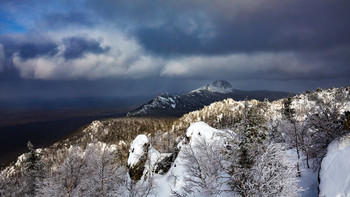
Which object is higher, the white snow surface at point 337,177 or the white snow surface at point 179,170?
the white snow surface at point 337,177

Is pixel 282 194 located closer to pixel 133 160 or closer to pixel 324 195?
pixel 324 195

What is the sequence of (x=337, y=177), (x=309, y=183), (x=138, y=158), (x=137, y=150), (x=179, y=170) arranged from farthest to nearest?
(x=137, y=150), (x=138, y=158), (x=179, y=170), (x=309, y=183), (x=337, y=177)

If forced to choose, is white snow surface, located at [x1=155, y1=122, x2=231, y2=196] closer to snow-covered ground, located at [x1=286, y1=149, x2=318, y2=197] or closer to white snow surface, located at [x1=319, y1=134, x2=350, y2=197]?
snow-covered ground, located at [x1=286, y1=149, x2=318, y2=197]

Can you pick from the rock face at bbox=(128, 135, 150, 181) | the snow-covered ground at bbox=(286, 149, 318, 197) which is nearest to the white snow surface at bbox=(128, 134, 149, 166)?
the rock face at bbox=(128, 135, 150, 181)

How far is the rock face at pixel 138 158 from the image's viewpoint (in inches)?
1405

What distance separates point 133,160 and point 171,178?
1038 cm

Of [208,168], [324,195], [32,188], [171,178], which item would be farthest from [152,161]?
[324,195]

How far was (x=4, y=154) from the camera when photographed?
169 m

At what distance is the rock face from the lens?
35.7 meters

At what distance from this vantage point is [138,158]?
36.2 m

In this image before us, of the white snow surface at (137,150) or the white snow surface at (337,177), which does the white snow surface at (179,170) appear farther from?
the white snow surface at (337,177)

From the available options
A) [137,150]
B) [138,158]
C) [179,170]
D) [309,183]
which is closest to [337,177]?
[309,183]

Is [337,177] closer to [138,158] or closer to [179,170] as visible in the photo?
[179,170]

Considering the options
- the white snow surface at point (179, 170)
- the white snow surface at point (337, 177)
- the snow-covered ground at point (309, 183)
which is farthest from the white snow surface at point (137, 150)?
the white snow surface at point (337, 177)
